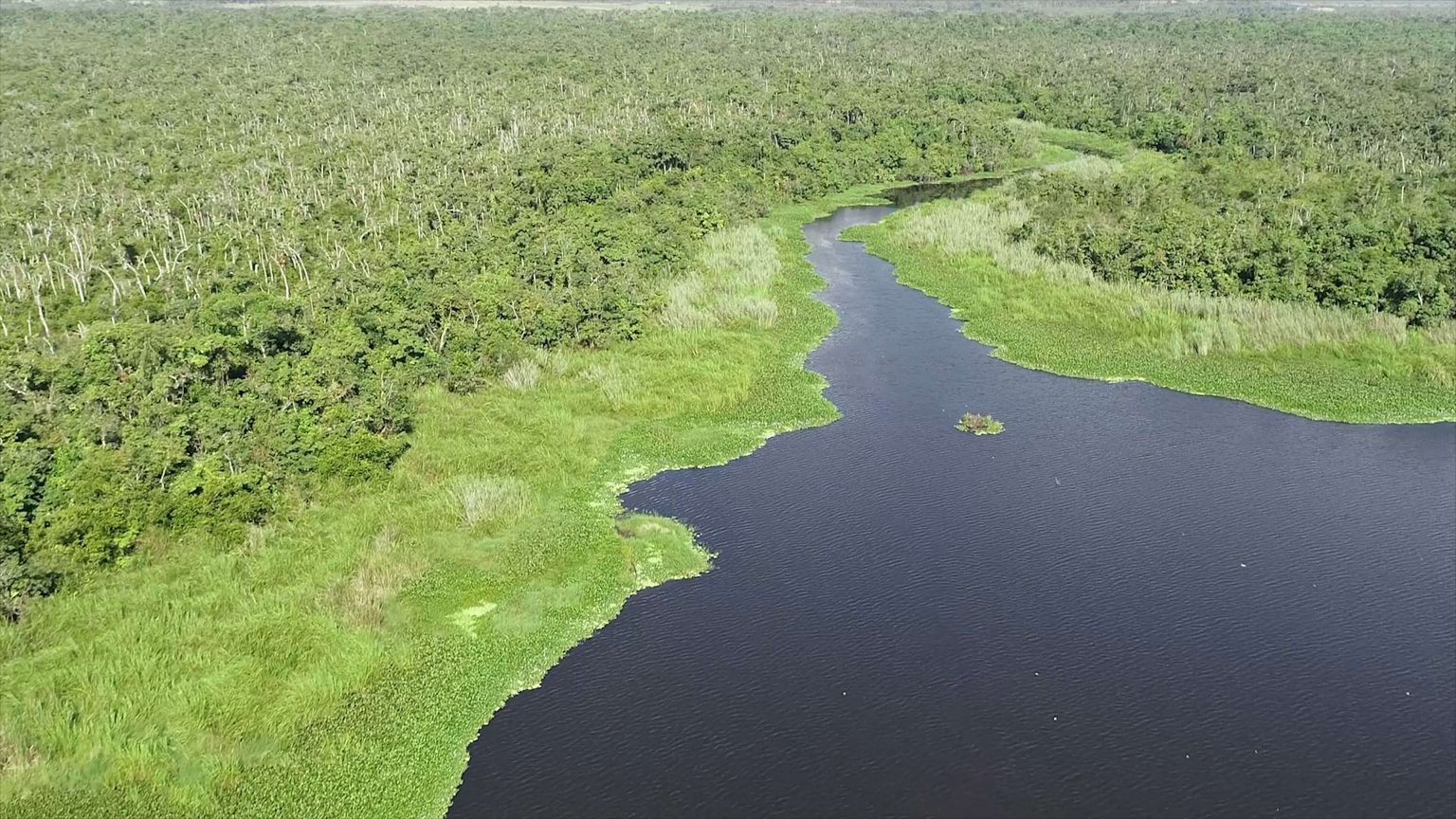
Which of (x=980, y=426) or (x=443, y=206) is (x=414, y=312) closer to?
(x=980, y=426)

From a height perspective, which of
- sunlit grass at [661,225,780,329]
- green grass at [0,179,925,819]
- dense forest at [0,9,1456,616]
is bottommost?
green grass at [0,179,925,819]

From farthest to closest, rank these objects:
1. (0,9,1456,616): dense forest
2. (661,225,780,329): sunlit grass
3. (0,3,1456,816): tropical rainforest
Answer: (661,225,780,329): sunlit grass, (0,9,1456,616): dense forest, (0,3,1456,816): tropical rainforest

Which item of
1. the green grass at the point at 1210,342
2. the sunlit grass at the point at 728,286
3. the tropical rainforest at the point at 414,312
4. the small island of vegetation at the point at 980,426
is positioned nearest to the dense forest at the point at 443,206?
the tropical rainforest at the point at 414,312

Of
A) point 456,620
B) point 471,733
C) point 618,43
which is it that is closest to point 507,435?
point 456,620

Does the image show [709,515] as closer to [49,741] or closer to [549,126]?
[49,741]

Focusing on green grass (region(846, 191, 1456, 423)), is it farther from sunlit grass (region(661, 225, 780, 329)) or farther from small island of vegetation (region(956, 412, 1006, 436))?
sunlit grass (region(661, 225, 780, 329))

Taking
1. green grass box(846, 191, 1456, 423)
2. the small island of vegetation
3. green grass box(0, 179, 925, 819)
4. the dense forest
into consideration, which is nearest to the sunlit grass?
the dense forest

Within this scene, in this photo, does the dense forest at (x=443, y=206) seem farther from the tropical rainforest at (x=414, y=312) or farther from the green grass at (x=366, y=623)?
the green grass at (x=366, y=623)
